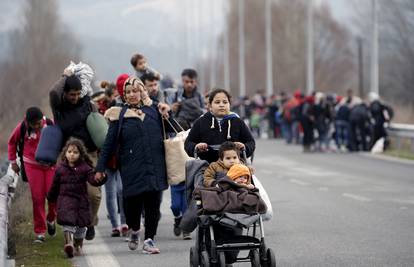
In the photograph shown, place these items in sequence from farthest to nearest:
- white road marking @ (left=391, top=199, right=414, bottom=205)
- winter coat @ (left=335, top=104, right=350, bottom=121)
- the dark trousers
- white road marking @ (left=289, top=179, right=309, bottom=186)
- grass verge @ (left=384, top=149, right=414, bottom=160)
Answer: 1. winter coat @ (left=335, top=104, right=350, bottom=121)
2. grass verge @ (left=384, top=149, right=414, bottom=160)
3. white road marking @ (left=289, top=179, right=309, bottom=186)
4. white road marking @ (left=391, top=199, right=414, bottom=205)
5. the dark trousers

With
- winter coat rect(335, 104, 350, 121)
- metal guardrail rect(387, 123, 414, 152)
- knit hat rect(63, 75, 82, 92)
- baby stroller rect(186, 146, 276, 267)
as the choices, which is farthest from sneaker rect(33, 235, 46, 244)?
winter coat rect(335, 104, 350, 121)

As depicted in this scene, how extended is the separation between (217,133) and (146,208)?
5.16 ft

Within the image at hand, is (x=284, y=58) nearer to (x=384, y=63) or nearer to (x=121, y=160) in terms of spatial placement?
(x=384, y=63)

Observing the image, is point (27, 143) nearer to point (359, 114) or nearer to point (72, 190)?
point (72, 190)

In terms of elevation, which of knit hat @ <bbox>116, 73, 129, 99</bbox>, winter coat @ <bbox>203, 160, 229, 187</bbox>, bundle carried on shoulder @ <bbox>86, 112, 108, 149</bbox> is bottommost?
winter coat @ <bbox>203, 160, 229, 187</bbox>

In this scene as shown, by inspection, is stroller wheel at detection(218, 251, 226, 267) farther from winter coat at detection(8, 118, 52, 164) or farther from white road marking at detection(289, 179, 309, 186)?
white road marking at detection(289, 179, 309, 186)

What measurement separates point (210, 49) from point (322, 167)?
76400 millimetres

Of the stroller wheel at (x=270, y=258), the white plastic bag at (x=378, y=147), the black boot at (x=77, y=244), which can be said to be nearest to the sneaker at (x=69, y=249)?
the black boot at (x=77, y=244)

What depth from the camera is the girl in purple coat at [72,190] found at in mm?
12922

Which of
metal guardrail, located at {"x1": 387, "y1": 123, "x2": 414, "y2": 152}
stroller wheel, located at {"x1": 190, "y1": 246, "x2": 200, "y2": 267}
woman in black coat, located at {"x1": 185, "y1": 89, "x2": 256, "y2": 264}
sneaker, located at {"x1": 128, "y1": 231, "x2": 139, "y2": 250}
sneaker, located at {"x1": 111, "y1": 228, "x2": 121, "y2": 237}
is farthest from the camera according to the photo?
metal guardrail, located at {"x1": 387, "y1": 123, "x2": 414, "y2": 152}

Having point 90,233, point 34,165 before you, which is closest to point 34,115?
point 34,165

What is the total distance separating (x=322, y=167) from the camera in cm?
2823

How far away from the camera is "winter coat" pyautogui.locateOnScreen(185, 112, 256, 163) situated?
11836 millimetres

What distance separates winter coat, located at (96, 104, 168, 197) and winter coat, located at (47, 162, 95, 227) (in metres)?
0.35
